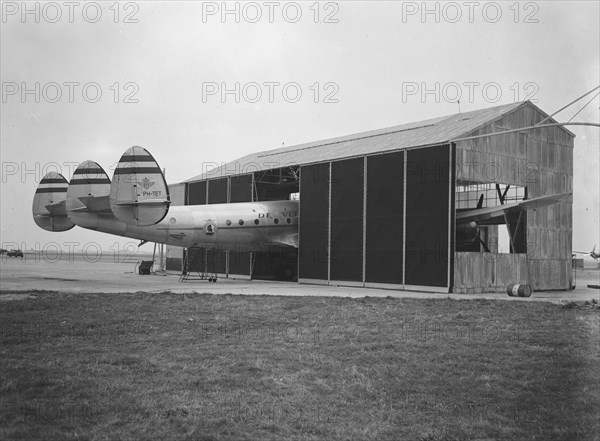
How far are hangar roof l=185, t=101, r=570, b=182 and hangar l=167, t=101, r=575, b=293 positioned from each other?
0.16 metres

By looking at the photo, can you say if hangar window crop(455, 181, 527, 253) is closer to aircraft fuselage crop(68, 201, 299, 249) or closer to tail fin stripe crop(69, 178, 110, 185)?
aircraft fuselage crop(68, 201, 299, 249)

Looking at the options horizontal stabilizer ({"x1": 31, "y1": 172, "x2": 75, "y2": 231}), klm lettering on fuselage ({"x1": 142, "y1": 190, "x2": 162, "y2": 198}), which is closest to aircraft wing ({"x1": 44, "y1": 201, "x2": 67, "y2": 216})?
horizontal stabilizer ({"x1": 31, "y1": 172, "x2": 75, "y2": 231})

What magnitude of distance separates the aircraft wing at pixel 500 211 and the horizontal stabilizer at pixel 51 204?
22537mm

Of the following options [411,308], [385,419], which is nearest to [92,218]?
[411,308]

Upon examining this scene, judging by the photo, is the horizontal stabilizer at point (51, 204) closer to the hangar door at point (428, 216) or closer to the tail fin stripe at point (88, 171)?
the tail fin stripe at point (88, 171)

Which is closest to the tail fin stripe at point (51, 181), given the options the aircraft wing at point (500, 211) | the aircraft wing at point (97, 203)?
the aircraft wing at point (97, 203)

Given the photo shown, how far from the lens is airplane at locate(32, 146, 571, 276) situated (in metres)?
29.1

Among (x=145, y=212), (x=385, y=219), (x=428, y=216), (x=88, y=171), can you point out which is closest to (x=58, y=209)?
(x=88, y=171)

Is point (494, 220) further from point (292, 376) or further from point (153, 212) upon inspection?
point (292, 376)

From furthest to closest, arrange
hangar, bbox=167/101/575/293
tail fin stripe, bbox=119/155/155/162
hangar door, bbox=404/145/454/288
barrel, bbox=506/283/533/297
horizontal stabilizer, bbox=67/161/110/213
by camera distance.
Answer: horizontal stabilizer, bbox=67/161/110/213
tail fin stripe, bbox=119/155/155/162
hangar, bbox=167/101/575/293
hangar door, bbox=404/145/454/288
barrel, bbox=506/283/533/297

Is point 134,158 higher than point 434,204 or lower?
higher

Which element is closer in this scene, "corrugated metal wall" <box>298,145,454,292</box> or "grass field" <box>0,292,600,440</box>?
"grass field" <box>0,292,600,440</box>

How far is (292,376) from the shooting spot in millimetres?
9570

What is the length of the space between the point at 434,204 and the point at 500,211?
15.4 feet
